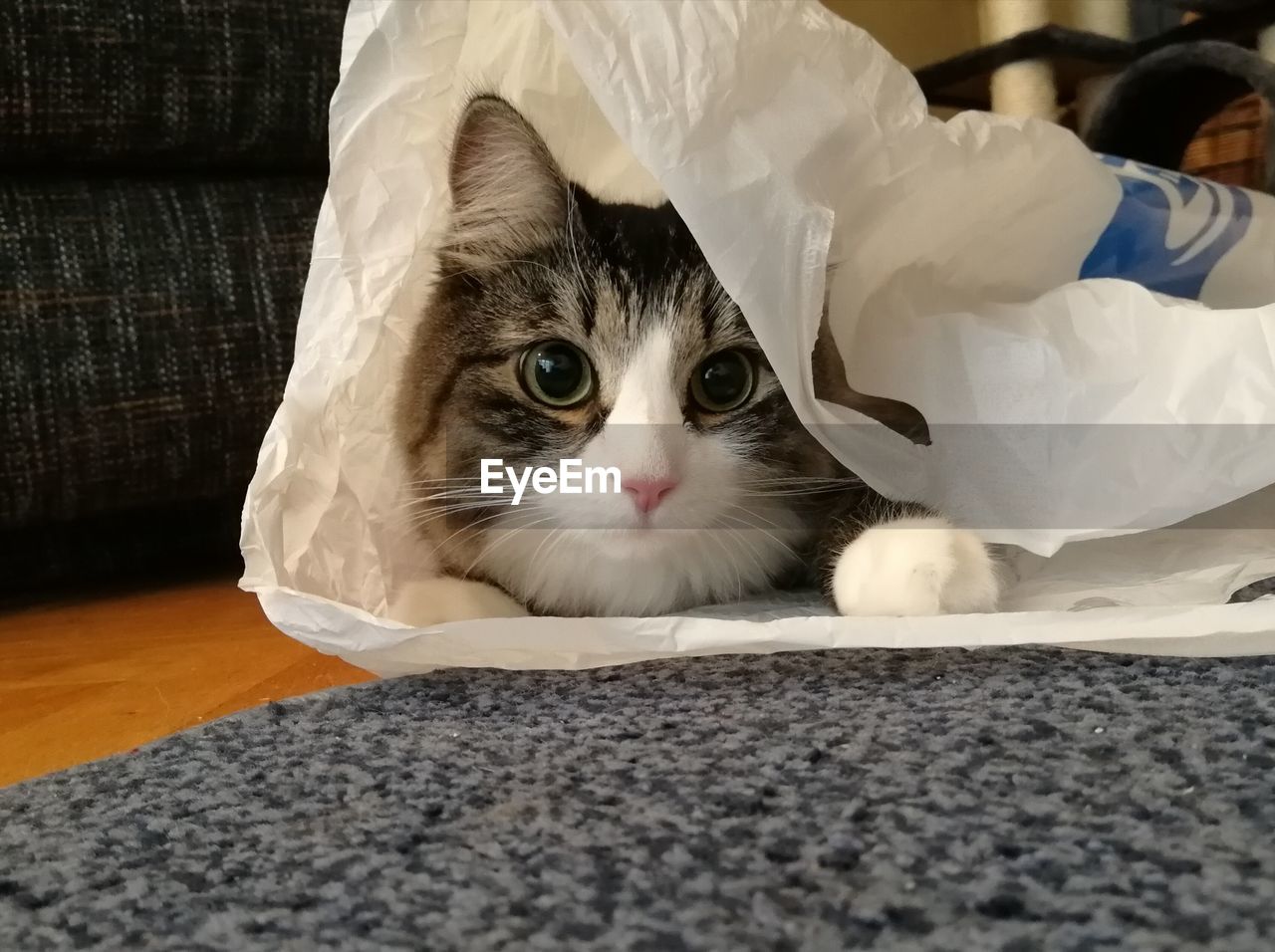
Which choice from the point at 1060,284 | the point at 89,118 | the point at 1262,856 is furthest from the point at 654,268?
the point at 89,118

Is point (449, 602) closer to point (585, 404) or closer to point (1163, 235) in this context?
point (585, 404)

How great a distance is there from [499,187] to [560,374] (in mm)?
202

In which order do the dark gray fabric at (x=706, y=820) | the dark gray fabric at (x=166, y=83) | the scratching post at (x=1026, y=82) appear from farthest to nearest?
the scratching post at (x=1026, y=82), the dark gray fabric at (x=166, y=83), the dark gray fabric at (x=706, y=820)

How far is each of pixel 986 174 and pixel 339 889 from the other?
818 millimetres

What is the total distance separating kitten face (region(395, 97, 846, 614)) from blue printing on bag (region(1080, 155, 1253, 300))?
0.40 metres

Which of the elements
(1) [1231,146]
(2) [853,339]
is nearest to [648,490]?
(2) [853,339]

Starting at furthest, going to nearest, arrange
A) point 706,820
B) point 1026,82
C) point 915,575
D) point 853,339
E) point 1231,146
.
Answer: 1. point 1231,146
2. point 1026,82
3. point 853,339
4. point 915,575
5. point 706,820

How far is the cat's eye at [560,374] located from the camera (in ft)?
2.82

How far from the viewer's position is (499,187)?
91 centimetres

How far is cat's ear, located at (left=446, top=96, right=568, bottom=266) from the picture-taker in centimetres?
88

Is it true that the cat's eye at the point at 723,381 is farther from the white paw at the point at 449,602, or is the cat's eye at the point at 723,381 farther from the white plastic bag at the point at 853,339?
the white paw at the point at 449,602

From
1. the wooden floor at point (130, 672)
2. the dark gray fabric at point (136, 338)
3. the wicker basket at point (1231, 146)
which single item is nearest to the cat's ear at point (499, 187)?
the wooden floor at point (130, 672)

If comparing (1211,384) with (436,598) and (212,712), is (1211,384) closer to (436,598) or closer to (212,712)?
(436,598)
